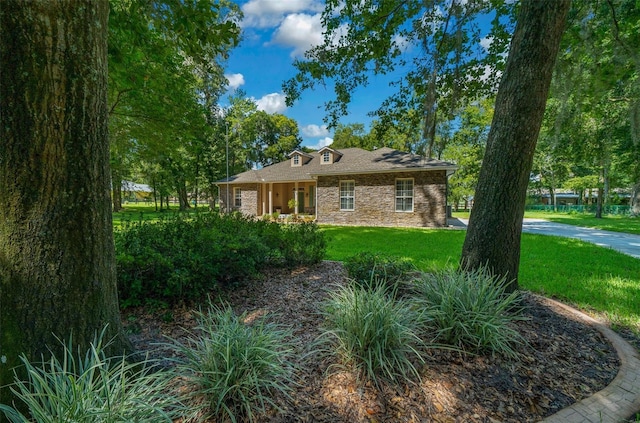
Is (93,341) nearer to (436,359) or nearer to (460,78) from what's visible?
(436,359)

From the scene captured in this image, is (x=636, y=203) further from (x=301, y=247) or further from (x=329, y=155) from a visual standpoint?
(x=301, y=247)

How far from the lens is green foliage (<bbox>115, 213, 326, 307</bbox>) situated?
2.98 metres

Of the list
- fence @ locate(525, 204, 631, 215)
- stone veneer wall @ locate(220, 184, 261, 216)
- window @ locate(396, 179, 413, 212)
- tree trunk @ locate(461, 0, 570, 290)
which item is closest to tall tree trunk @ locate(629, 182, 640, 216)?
fence @ locate(525, 204, 631, 215)

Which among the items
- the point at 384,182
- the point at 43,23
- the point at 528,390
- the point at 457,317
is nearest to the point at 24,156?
the point at 43,23

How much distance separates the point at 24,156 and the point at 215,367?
1520 mm

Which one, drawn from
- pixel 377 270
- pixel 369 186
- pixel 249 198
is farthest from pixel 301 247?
pixel 249 198

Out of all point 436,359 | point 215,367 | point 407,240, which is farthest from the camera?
point 407,240

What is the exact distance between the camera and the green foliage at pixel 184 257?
9.79 ft

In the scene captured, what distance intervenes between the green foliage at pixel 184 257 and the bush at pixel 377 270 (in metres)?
1.26

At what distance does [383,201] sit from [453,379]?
13.1m

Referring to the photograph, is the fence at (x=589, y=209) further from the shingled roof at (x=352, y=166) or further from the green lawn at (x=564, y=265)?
the green lawn at (x=564, y=265)

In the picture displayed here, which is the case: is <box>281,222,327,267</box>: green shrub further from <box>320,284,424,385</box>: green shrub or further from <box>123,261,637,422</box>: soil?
<box>320,284,424,385</box>: green shrub

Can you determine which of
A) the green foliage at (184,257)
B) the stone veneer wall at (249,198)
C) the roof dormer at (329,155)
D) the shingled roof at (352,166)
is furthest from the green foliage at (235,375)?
the stone veneer wall at (249,198)

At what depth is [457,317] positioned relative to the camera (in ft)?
8.05
